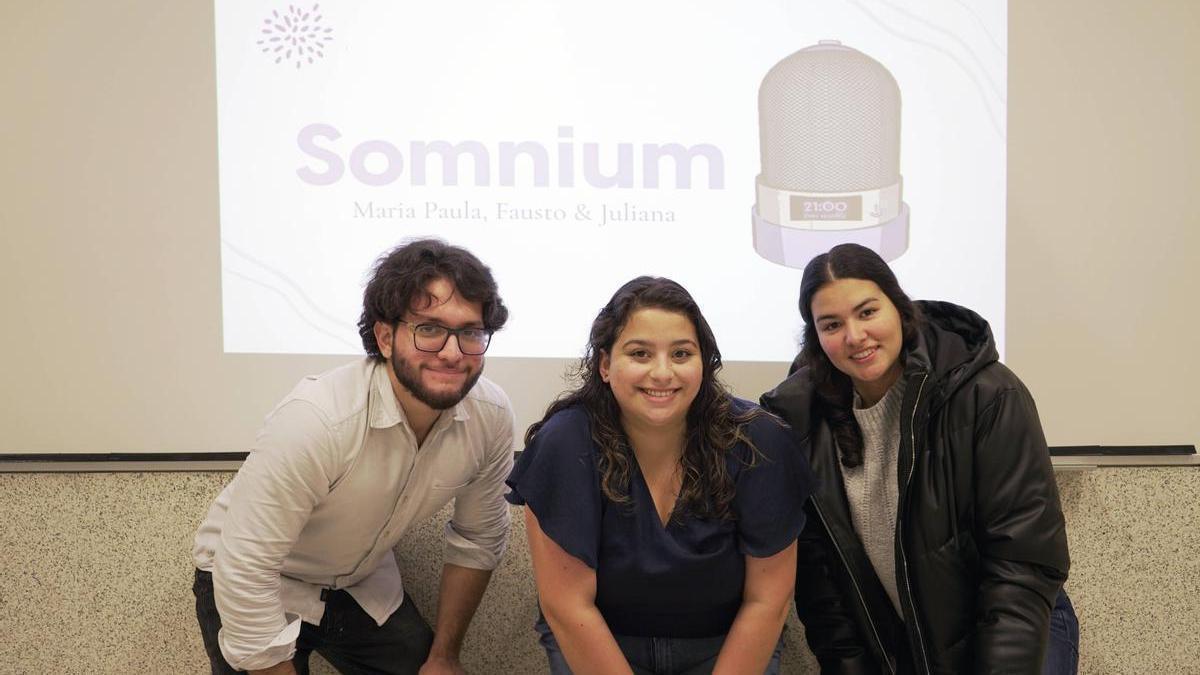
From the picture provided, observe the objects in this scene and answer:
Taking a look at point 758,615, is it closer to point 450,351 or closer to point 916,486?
point 916,486

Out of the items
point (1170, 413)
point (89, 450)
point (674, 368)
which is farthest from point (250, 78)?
point (1170, 413)

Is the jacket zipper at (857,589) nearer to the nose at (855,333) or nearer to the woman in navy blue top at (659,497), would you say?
the woman in navy blue top at (659,497)

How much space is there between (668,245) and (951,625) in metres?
1.10

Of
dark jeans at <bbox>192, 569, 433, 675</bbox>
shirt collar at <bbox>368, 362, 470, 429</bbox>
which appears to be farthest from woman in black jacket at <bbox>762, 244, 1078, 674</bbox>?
dark jeans at <bbox>192, 569, 433, 675</bbox>

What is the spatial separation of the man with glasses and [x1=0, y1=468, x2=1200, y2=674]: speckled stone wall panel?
319 millimetres

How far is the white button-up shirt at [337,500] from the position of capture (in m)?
1.64

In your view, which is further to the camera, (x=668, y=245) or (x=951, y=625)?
(x=668, y=245)

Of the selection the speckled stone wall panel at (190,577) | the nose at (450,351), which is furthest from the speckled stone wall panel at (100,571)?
the nose at (450,351)

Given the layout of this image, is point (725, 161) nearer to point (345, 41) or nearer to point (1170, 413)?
point (345, 41)

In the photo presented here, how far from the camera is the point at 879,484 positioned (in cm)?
176

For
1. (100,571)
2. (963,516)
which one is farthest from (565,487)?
(100,571)

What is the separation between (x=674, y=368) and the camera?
1.58 meters

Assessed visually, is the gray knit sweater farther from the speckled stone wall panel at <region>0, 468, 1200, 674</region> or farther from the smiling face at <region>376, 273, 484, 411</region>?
the smiling face at <region>376, 273, 484, 411</region>

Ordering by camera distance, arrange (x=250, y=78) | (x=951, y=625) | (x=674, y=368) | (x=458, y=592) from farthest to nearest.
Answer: (x=250, y=78) < (x=458, y=592) < (x=951, y=625) < (x=674, y=368)
